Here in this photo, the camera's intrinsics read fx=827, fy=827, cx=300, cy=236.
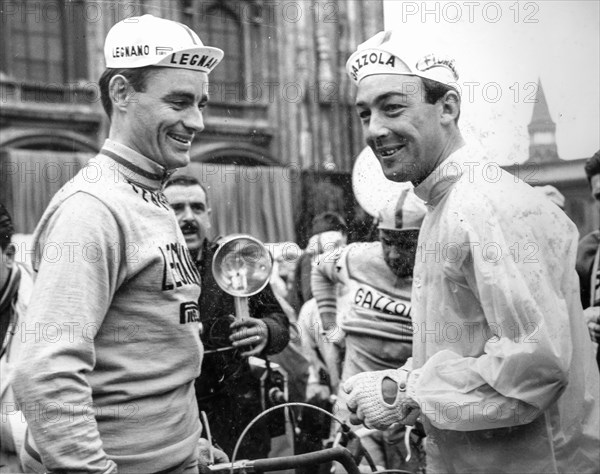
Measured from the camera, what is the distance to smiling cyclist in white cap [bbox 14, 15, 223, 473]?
6.25ft

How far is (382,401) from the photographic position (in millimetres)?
2482

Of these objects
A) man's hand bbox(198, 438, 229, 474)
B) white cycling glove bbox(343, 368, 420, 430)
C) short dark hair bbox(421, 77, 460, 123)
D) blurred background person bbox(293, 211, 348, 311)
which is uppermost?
short dark hair bbox(421, 77, 460, 123)

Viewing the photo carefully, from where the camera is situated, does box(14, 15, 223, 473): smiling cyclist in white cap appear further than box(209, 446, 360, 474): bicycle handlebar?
No

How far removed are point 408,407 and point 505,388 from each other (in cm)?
35

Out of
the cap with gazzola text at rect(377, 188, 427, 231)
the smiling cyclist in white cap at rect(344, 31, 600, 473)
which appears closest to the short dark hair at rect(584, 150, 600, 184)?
the cap with gazzola text at rect(377, 188, 427, 231)

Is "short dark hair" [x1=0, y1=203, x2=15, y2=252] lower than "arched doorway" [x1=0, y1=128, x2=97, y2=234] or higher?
lower

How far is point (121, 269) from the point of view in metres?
2.14

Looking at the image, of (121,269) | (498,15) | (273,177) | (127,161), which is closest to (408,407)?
(121,269)

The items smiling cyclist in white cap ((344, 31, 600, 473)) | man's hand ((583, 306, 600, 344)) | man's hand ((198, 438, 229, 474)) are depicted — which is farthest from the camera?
man's hand ((583, 306, 600, 344))

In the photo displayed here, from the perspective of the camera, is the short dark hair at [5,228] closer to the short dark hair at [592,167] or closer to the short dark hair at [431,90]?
the short dark hair at [431,90]

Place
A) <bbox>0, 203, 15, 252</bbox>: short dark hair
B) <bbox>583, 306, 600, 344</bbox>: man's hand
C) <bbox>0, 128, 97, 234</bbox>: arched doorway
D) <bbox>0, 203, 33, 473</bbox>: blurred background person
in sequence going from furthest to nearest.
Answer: <bbox>0, 128, 97, 234</bbox>: arched doorway
<bbox>0, 203, 15, 252</bbox>: short dark hair
<bbox>0, 203, 33, 473</bbox>: blurred background person
<bbox>583, 306, 600, 344</bbox>: man's hand

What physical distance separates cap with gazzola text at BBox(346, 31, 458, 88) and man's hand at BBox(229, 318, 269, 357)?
1089mm

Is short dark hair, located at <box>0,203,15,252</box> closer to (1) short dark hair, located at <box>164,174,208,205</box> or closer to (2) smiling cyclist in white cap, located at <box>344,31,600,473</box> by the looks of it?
(1) short dark hair, located at <box>164,174,208,205</box>

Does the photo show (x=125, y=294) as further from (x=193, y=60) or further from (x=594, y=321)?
(x=594, y=321)
